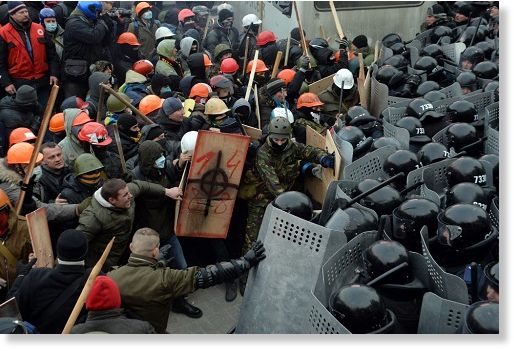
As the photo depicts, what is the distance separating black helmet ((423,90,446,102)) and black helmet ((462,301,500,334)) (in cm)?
439

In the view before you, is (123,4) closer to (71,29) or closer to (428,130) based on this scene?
(71,29)

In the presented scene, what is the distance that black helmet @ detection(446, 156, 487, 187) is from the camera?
18.4 feet

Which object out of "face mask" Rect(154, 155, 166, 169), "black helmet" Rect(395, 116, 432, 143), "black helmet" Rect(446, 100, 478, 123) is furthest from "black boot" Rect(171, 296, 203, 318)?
"black helmet" Rect(446, 100, 478, 123)

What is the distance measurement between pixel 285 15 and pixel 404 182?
7588 millimetres

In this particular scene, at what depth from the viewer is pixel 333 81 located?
29.6 ft

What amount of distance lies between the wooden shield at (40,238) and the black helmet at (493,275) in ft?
10.1

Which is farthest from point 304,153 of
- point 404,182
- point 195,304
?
point 195,304

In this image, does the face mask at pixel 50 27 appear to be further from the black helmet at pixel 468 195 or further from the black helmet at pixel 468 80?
the black helmet at pixel 468 195

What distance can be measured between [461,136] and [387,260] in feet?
8.55

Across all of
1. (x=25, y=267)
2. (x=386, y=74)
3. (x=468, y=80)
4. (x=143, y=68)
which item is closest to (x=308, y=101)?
(x=386, y=74)

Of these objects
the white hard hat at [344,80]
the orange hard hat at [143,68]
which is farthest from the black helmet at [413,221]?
the orange hard hat at [143,68]

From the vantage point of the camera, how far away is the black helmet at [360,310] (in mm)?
3926

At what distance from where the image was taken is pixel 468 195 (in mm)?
5188

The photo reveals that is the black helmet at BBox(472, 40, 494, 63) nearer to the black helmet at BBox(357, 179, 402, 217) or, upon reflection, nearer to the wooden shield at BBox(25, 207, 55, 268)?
the black helmet at BBox(357, 179, 402, 217)
